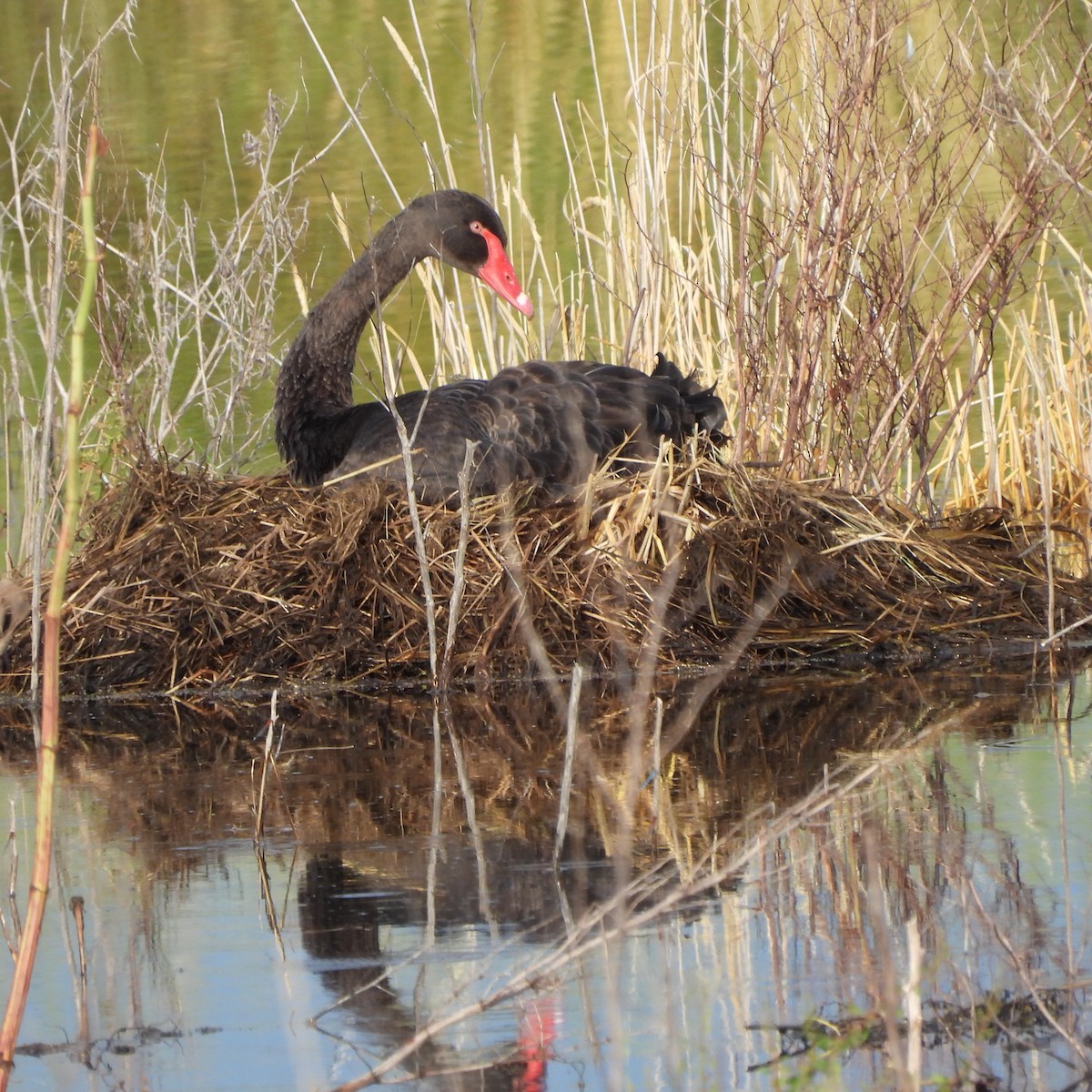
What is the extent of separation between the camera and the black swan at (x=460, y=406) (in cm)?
557

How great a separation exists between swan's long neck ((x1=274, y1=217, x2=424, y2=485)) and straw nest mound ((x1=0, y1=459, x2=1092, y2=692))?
1.02ft

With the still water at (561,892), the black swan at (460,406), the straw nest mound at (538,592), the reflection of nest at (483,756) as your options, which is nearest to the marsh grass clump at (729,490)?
the straw nest mound at (538,592)

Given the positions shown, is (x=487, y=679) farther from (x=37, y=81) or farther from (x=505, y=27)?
(x=505, y=27)

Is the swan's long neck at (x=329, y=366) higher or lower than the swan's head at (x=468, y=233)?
lower

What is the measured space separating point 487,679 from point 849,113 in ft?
6.76

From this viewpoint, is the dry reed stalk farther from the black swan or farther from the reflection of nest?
the black swan

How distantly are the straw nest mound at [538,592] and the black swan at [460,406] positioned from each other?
14 centimetres

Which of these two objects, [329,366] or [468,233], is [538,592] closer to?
A: [329,366]

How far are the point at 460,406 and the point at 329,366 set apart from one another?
67cm

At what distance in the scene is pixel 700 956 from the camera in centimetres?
296

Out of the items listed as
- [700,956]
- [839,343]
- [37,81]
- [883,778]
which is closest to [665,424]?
[839,343]

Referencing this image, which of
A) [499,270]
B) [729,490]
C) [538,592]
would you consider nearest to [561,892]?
[538,592]

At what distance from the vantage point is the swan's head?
6.23 meters

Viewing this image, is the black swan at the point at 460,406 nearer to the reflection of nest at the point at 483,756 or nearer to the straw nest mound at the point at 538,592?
the straw nest mound at the point at 538,592
